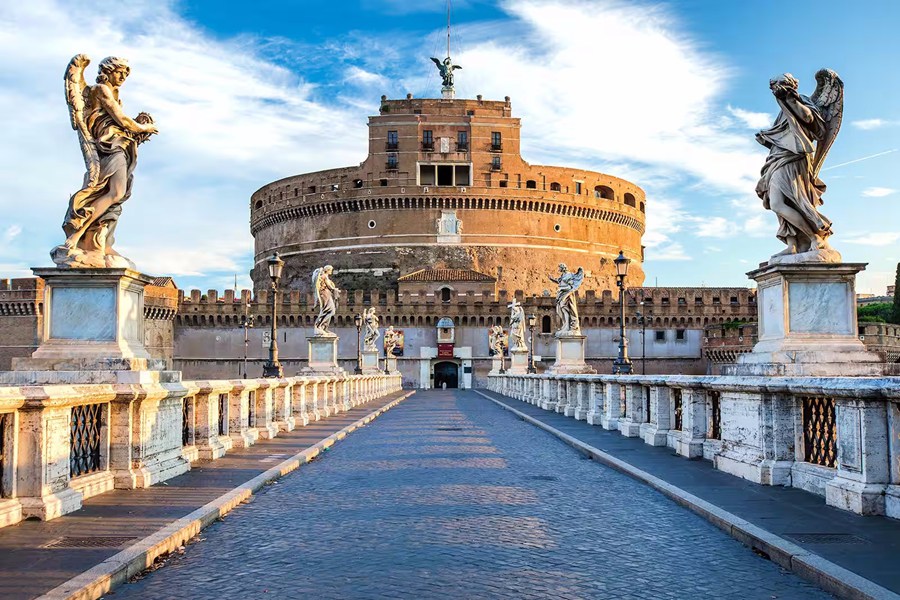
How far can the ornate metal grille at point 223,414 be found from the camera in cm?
1150

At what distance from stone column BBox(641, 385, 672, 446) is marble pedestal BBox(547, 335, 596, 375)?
560 inches

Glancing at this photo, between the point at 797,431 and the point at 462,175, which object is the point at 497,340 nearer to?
the point at 462,175

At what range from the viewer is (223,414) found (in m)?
11.6

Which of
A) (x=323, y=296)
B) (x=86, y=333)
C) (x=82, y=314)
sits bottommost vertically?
(x=86, y=333)

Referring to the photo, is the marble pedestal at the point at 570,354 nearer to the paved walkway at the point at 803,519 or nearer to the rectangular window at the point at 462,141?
the paved walkway at the point at 803,519

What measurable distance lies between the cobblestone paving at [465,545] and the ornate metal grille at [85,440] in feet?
4.40

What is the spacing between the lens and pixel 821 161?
8875 mm

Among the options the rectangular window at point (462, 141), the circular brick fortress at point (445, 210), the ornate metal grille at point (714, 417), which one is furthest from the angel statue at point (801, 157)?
the rectangular window at point (462, 141)

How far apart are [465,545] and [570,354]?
21.3 meters

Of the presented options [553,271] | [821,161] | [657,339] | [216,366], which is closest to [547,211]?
[553,271]

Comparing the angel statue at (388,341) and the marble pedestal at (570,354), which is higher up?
the angel statue at (388,341)

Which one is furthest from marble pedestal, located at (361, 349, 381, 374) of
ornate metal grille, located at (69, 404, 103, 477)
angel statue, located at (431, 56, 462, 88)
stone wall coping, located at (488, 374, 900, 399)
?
angel statue, located at (431, 56, 462, 88)

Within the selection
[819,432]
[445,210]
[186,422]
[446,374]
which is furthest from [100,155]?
[445,210]

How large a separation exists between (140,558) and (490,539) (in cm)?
235
